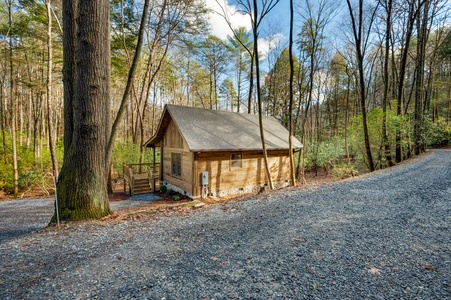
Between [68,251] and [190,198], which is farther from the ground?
[68,251]

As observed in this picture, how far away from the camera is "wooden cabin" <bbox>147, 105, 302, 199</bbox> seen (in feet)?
29.2

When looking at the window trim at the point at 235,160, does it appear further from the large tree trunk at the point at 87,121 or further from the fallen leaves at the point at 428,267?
the fallen leaves at the point at 428,267

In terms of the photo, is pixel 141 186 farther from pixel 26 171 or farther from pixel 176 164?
pixel 26 171

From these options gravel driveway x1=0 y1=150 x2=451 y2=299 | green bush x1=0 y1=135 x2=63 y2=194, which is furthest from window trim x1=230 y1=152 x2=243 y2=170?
green bush x1=0 y1=135 x2=63 y2=194

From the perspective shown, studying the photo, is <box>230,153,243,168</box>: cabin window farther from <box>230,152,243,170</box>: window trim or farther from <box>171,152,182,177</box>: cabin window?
<box>171,152,182,177</box>: cabin window

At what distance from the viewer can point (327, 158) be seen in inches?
638

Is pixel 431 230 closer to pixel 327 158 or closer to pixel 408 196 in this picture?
pixel 408 196

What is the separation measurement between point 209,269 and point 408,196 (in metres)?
4.87

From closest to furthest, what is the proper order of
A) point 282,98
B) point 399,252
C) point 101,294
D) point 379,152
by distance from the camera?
1. point 101,294
2. point 399,252
3. point 379,152
4. point 282,98

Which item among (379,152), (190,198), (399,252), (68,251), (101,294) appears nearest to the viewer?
(101,294)

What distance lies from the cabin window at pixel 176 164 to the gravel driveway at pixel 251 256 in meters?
6.09

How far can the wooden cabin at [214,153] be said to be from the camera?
29.2 ft

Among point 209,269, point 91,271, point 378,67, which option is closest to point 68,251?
point 91,271

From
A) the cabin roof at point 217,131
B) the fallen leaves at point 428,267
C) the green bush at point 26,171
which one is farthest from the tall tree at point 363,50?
the green bush at point 26,171
